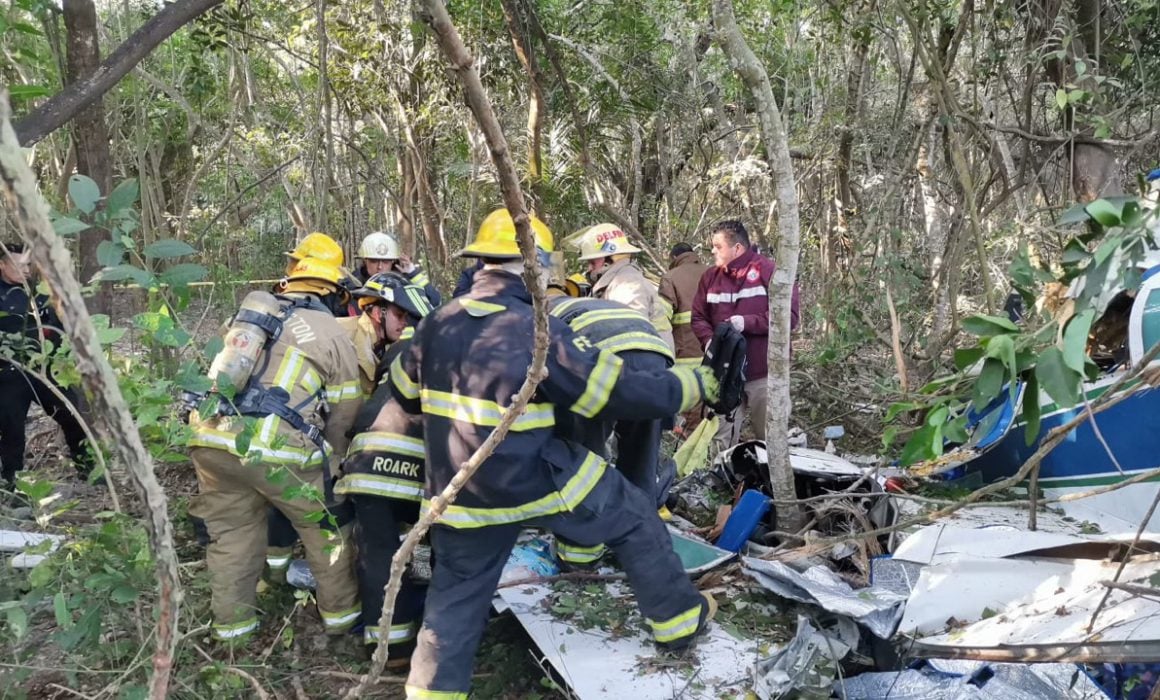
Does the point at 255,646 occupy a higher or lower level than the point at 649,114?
lower

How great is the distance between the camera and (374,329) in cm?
446

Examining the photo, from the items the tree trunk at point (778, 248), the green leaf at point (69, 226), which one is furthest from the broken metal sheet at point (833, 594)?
the green leaf at point (69, 226)

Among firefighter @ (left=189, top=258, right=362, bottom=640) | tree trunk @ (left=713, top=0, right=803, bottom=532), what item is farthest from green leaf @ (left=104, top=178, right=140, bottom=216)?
tree trunk @ (left=713, top=0, right=803, bottom=532)

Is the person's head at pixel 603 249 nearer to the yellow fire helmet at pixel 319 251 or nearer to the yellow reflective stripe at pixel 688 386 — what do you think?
the yellow fire helmet at pixel 319 251

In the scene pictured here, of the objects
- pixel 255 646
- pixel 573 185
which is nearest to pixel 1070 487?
pixel 255 646

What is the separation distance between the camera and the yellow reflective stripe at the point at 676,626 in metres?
3.06

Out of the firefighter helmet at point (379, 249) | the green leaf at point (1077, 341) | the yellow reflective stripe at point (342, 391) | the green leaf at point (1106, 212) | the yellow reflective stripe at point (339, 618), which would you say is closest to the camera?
the green leaf at point (1077, 341)

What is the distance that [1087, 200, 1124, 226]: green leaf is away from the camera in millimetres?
1571

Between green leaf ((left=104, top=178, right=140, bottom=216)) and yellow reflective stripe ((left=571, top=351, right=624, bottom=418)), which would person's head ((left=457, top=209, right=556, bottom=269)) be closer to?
yellow reflective stripe ((left=571, top=351, right=624, bottom=418))

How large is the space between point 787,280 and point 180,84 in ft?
23.5

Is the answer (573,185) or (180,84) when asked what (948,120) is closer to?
(573,185)

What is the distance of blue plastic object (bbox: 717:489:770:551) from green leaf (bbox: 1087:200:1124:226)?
2.41 meters

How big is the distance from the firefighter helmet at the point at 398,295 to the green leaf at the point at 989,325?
9.75 feet

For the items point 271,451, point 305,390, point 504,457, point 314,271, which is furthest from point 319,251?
point 504,457
